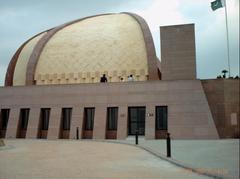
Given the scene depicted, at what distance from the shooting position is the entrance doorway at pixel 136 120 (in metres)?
26.4

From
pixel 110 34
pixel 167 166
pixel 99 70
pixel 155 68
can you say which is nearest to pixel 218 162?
pixel 167 166

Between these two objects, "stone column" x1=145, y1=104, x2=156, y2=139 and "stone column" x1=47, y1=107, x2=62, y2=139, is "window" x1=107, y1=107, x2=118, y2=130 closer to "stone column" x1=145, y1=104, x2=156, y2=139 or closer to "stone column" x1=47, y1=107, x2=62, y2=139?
"stone column" x1=145, y1=104, x2=156, y2=139

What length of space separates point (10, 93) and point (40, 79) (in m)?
3.25

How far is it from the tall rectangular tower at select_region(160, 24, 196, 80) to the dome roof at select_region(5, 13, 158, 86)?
107 inches

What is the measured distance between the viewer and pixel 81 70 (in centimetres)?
3086

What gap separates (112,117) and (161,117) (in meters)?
3.55

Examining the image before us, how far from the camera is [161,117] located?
25547 mm

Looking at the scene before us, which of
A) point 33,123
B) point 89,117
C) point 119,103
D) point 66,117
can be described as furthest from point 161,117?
point 33,123

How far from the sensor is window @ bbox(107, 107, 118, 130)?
26.6 metres

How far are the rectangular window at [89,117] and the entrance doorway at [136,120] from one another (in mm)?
2785

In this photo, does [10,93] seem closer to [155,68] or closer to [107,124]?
[107,124]

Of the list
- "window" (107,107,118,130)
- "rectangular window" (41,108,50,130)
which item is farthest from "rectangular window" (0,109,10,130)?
"window" (107,107,118,130)

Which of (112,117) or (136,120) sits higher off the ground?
(112,117)

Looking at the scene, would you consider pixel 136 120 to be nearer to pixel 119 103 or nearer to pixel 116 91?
pixel 119 103
